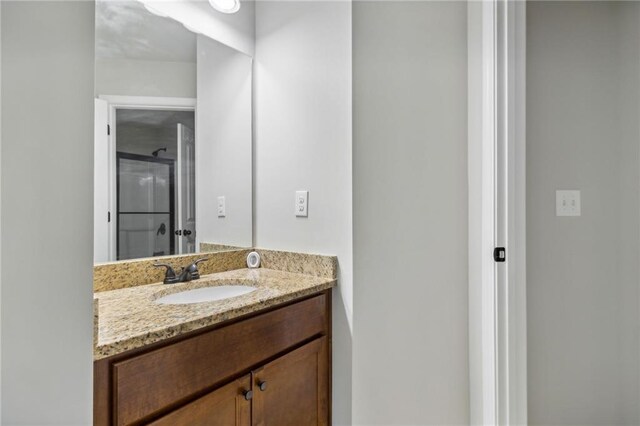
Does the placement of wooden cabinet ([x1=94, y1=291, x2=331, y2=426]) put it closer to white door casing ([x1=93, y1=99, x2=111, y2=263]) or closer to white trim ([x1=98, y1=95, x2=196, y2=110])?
white door casing ([x1=93, y1=99, x2=111, y2=263])

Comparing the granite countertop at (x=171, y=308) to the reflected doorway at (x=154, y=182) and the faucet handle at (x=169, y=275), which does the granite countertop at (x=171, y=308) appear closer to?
the faucet handle at (x=169, y=275)

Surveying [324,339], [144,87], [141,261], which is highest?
[144,87]

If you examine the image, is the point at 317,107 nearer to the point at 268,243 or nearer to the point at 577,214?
the point at 268,243

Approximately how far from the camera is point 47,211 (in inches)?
16.3

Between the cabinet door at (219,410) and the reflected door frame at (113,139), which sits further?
the reflected door frame at (113,139)

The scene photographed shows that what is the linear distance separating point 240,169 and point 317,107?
0.51m

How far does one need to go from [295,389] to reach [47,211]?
3.32ft

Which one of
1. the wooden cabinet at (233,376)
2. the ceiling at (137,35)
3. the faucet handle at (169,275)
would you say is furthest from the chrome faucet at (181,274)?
the ceiling at (137,35)

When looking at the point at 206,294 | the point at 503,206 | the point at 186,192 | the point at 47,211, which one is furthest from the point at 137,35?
the point at 503,206

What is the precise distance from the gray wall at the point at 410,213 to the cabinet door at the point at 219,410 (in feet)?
1.56

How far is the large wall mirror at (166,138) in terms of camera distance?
1.24 m

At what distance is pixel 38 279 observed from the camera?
40 centimetres

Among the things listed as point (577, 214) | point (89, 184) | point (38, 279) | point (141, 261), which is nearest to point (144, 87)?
point (141, 261)

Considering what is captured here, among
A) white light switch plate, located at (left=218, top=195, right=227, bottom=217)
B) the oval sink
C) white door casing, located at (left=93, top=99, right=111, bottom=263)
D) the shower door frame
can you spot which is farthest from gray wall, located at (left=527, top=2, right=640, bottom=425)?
white door casing, located at (left=93, top=99, right=111, bottom=263)
